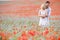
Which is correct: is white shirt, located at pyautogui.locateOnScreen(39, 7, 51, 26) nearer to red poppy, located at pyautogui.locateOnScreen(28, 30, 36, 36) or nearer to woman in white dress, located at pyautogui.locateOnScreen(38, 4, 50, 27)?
woman in white dress, located at pyautogui.locateOnScreen(38, 4, 50, 27)

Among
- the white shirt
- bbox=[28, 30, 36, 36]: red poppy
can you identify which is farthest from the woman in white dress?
bbox=[28, 30, 36, 36]: red poppy

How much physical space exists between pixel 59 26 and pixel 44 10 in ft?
1.10

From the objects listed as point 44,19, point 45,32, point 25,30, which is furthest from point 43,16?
point 25,30

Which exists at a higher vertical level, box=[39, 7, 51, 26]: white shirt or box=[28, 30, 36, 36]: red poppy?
box=[39, 7, 51, 26]: white shirt

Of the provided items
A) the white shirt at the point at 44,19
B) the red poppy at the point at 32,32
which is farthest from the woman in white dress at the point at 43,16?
the red poppy at the point at 32,32

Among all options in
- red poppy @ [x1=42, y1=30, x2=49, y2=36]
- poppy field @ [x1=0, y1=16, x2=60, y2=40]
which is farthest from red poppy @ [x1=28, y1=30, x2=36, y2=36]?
red poppy @ [x1=42, y1=30, x2=49, y2=36]

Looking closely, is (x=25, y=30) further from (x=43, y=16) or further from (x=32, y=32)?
(x=43, y=16)

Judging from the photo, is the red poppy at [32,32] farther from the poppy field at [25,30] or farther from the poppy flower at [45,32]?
the poppy flower at [45,32]

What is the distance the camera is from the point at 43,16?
212 cm

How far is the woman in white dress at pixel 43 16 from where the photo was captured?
2.11 metres

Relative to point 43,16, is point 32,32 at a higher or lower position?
lower

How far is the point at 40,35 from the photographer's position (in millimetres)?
2082

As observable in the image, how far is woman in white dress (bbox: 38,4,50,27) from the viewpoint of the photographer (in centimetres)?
211

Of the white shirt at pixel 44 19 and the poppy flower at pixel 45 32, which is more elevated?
the white shirt at pixel 44 19
